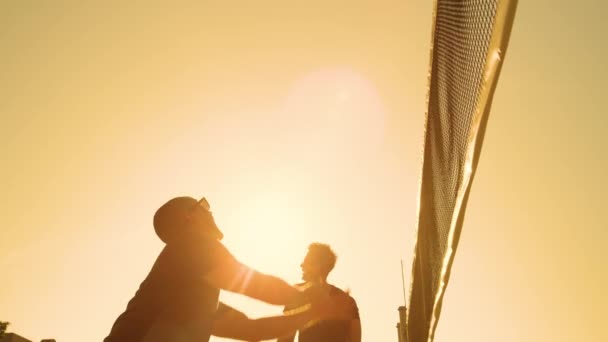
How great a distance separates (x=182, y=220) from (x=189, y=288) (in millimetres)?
432

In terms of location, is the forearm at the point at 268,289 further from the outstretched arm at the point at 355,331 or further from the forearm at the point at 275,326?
the outstretched arm at the point at 355,331

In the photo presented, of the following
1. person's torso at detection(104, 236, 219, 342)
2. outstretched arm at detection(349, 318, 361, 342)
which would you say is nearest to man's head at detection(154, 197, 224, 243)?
person's torso at detection(104, 236, 219, 342)

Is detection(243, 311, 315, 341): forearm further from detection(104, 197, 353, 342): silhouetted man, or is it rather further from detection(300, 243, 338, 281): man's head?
detection(300, 243, 338, 281): man's head

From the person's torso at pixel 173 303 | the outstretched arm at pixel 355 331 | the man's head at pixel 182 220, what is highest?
the man's head at pixel 182 220

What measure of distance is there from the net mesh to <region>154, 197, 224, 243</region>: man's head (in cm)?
134

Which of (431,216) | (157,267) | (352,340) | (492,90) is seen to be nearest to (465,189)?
(492,90)

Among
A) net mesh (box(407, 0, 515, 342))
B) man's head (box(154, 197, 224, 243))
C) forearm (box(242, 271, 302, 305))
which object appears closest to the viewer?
net mesh (box(407, 0, 515, 342))

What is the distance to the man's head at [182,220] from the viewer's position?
2.32 m

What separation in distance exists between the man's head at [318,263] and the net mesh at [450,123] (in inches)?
65.7

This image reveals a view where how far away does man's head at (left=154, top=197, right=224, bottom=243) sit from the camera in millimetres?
2318

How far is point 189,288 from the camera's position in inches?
80.7

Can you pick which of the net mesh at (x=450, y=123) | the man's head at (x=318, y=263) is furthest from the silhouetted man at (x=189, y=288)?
the man's head at (x=318, y=263)

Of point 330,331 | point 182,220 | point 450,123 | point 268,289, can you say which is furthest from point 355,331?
point 450,123

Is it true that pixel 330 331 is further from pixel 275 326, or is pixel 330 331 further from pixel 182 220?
pixel 182 220
